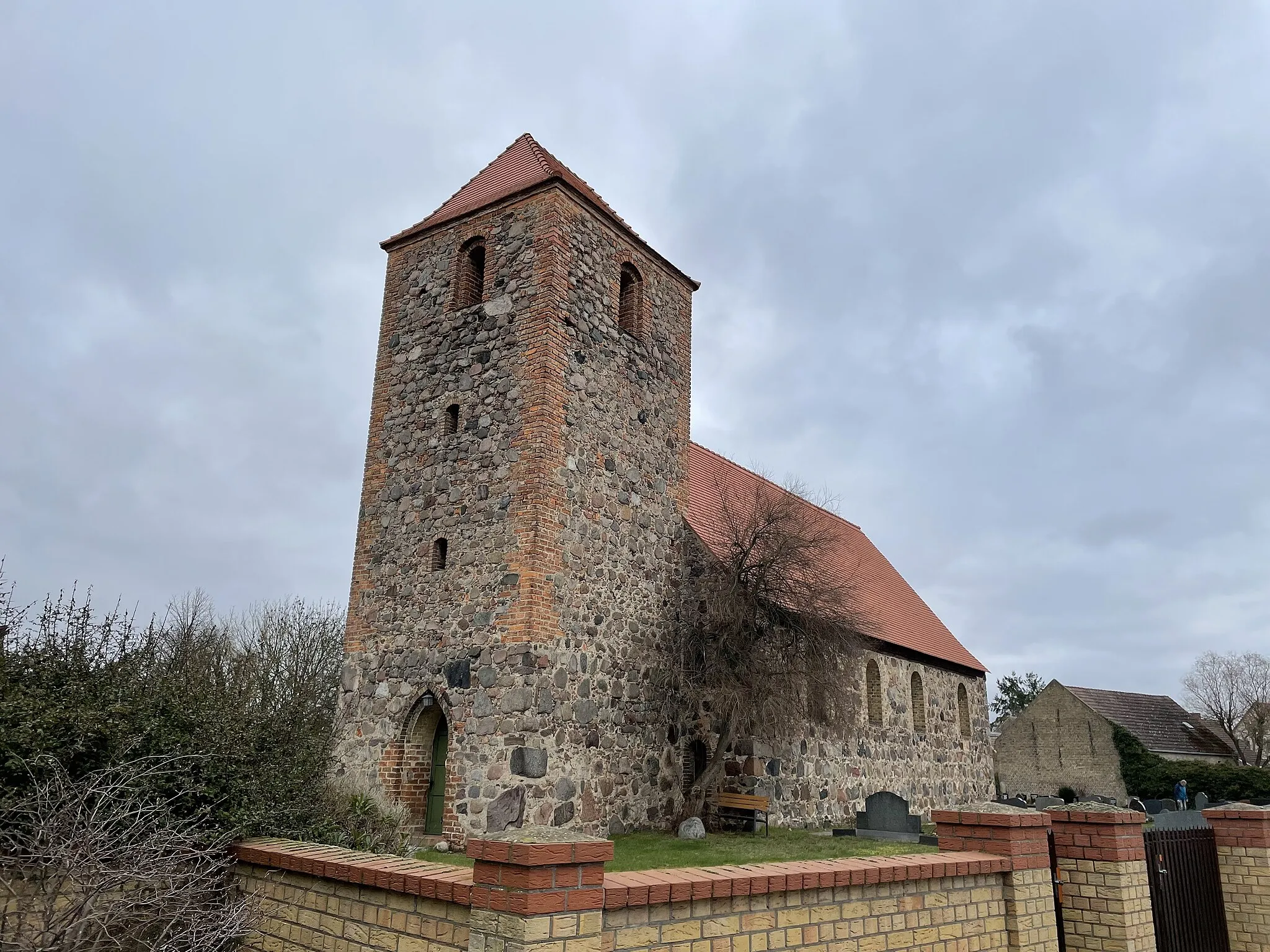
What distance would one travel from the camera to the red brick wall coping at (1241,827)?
30.8ft

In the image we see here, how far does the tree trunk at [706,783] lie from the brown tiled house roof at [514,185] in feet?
28.4

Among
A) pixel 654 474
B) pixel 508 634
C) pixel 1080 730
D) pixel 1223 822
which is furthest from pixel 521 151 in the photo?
pixel 1080 730

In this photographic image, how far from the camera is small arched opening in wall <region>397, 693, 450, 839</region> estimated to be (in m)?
12.6

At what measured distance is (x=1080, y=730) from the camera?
39.0 meters

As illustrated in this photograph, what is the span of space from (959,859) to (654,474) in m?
8.95

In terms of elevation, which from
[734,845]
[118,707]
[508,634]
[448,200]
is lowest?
[734,845]

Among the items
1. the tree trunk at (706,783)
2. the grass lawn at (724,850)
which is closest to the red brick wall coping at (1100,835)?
the grass lawn at (724,850)

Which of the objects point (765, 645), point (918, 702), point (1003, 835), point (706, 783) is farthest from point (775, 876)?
point (918, 702)

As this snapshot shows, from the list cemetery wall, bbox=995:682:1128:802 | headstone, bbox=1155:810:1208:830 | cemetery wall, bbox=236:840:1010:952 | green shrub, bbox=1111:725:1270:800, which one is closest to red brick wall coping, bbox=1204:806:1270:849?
cemetery wall, bbox=236:840:1010:952

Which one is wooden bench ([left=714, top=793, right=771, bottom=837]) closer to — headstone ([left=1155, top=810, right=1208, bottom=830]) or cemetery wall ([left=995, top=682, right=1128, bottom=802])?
headstone ([left=1155, top=810, right=1208, bottom=830])

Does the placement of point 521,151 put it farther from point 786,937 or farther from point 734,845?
point 786,937

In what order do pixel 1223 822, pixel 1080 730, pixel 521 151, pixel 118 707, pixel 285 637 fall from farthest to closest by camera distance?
1. pixel 1080 730
2. pixel 285 637
3. pixel 521 151
4. pixel 1223 822
5. pixel 118 707

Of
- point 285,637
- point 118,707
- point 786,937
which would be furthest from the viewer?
point 285,637

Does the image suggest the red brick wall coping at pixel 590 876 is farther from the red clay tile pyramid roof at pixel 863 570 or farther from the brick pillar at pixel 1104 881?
the red clay tile pyramid roof at pixel 863 570
